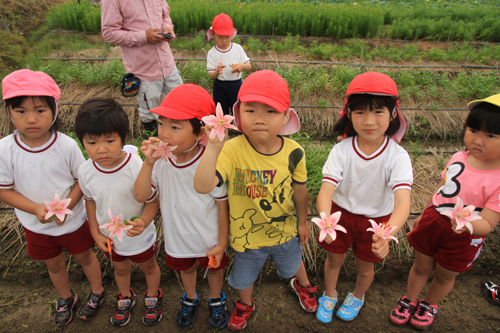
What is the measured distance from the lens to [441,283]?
2188 millimetres

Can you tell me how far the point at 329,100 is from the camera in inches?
203

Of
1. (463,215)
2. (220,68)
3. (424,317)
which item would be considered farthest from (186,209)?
(220,68)

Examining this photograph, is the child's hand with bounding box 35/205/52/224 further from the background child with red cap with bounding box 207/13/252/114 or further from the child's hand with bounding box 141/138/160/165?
the background child with red cap with bounding box 207/13/252/114

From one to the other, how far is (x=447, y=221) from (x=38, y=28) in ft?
35.1

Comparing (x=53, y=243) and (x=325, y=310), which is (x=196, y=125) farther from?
(x=325, y=310)

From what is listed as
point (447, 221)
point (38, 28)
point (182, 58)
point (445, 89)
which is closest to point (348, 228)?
point (447, 221)

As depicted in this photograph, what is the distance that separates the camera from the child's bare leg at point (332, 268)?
7.35 ft

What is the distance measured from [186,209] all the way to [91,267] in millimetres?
1123

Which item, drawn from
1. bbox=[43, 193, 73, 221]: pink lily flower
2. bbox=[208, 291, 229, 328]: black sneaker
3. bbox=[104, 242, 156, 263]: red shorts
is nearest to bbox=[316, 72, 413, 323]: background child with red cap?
bbox=[208, 291, 229, 328]: black sneaker

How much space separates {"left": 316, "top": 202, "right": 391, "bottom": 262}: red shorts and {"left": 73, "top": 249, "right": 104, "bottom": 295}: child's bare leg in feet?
6.02

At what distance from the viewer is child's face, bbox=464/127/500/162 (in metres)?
1.73

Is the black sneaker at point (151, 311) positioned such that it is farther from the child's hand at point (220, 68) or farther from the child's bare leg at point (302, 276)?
the child's hand at point (220, 68)

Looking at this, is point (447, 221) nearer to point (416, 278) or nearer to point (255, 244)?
point (416, 278)

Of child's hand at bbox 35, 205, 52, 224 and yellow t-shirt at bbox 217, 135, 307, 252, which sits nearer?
yellow t-shirt at bbox 217, 135, 307, 252
